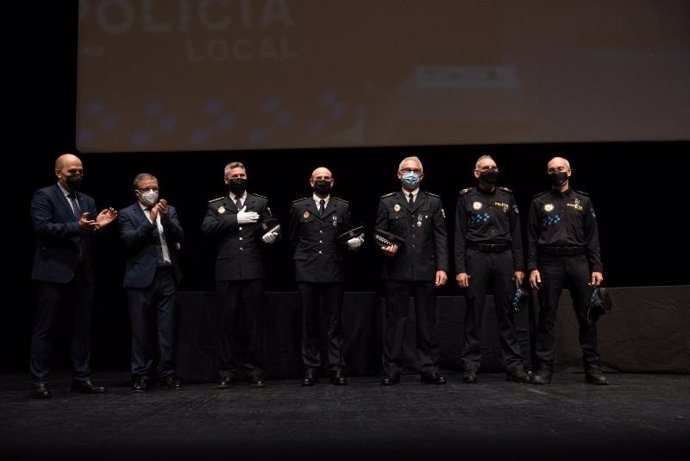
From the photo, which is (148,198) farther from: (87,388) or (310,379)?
(310,379)

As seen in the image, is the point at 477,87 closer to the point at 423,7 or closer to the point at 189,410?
the point at 423,7

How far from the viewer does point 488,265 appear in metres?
5.19

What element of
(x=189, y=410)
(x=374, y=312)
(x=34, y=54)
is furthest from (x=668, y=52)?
(x=34, y=54)

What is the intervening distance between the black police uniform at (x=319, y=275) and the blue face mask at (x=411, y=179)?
1.58 ft

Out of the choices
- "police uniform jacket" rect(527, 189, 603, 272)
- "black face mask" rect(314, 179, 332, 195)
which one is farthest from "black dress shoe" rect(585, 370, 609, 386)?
"black face mask" rect(314, 179, 332, 195)

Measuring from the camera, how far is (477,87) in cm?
616

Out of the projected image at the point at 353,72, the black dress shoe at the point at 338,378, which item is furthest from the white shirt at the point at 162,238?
the black dress shoe at the point at 338,378

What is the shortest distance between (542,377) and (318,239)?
1.76m

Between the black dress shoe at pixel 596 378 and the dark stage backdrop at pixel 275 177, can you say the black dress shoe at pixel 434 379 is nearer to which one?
the black dress shoe at pixel 596 378

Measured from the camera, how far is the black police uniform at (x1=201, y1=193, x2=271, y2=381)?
518 cm

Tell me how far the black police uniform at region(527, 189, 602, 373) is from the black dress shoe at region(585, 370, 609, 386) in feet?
0.10

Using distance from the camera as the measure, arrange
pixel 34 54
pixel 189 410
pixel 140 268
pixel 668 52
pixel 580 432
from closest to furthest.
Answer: pixel 580 432 → pixel 189 410 → pixel 140 268 → pixel 668 52 → pixel 34 54

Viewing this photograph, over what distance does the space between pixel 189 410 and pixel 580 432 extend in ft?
6.43

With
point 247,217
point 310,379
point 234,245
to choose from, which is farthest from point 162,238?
point 310,379
